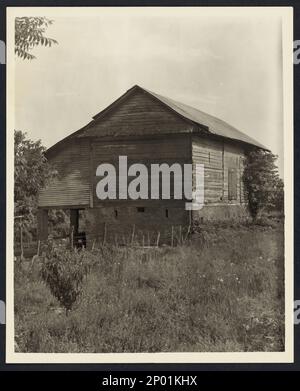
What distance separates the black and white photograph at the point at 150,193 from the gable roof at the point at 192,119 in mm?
34

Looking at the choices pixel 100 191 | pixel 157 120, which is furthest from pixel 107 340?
pixel 157 120

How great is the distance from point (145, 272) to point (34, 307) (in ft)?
6.63

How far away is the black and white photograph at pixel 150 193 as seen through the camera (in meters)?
7.93

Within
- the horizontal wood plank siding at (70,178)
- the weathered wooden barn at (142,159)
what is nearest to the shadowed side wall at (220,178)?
the weathered wooden barn at (142,159)

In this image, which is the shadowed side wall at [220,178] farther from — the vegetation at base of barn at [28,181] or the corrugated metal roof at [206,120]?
the vegetation at base of barn at [28,181]

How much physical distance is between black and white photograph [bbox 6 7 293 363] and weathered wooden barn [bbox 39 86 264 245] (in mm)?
37

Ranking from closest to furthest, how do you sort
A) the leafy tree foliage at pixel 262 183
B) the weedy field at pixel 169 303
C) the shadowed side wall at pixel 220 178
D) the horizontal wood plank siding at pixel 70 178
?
1. the weedy field at pixel 169 303
2. the leafy tree foliage at pixel 262 183
3. the shadowed side wall at pixel 220 178
4. the horizontal wood plank siding at pixel 70 178

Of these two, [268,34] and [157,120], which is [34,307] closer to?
[157,120]

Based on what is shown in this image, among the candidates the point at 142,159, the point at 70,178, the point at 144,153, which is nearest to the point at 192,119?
the point at 144,153

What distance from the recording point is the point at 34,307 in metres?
8.06

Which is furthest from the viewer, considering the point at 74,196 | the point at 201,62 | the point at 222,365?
the point at 74,196

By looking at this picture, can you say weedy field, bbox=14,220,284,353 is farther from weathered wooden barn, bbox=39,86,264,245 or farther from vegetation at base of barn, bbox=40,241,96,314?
weathered wooden barn, bbox=39,86,264,245

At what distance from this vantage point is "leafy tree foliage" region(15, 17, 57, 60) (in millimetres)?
8008

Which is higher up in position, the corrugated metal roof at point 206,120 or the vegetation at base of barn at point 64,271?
the corrugated metal roof at point 206,120
